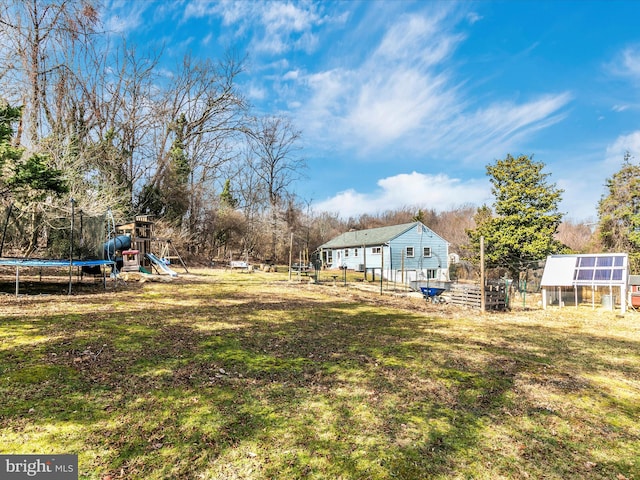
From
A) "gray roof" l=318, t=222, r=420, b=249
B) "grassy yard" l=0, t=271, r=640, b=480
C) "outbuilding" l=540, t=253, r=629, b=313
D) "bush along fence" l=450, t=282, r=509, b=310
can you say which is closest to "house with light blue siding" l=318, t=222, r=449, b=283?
"gray roof" l=318, t=222, r=420, b=249

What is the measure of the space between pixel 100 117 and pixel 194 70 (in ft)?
49.9

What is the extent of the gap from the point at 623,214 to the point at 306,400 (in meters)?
25.8

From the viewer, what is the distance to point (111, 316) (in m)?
8.64

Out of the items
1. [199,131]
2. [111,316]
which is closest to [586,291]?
[111,316]

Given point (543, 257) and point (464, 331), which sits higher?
point (543, 257)

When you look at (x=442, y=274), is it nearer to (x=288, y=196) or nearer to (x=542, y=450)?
(x=288, y=196)

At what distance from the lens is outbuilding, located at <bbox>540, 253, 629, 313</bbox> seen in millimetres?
14578

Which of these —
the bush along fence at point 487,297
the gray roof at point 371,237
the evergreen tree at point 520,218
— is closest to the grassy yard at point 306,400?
the bush along fence at point 487,297

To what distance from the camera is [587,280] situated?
15211 mm

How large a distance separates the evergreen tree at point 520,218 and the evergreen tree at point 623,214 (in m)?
3.12

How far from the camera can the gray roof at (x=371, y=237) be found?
35.7 meters

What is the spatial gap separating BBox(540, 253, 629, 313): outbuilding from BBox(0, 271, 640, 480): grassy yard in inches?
284

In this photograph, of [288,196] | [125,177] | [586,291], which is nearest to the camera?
[586,291]

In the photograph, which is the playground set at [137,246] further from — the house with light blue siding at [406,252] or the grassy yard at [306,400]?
the house with light blue siding at [406,252]
